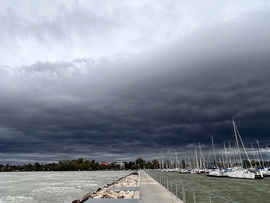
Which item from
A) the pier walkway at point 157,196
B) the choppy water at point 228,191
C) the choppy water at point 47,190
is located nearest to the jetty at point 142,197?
the pier walkway at point 157,196

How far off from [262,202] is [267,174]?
43873 mm

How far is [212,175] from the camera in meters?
70.6

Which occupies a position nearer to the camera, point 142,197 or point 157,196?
point 142,197

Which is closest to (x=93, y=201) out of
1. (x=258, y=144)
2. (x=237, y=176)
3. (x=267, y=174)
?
(x=237, y=176)

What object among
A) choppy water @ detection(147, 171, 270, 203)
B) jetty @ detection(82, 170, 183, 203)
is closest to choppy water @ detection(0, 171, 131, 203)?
jetty @ detection(82, 170, 183, 203)

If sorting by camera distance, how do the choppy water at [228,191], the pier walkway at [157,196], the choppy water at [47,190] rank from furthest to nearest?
the choppy water at [47,190], the choppy water at [228,191], the pier walkway at [157,196]

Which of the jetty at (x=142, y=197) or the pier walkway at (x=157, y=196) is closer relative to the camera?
the jetty at (x=142, y=197)

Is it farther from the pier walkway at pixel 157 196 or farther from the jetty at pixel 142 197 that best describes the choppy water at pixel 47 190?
the pier walkway at pixel 157 196

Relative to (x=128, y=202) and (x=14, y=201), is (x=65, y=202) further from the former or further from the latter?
(x=128, y=202)

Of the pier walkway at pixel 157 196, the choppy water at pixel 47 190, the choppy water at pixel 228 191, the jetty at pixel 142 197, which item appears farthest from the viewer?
the choppy water at pixel 47 190

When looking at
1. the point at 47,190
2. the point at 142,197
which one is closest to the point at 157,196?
the point at 142,197

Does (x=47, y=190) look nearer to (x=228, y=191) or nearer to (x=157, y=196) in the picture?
(x=228, y=191)

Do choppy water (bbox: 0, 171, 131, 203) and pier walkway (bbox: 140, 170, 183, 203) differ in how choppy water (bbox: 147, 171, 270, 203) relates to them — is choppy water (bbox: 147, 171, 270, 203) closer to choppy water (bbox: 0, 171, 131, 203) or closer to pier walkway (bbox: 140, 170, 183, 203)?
pier walkway (bbox: 140, 170, 183, 203)

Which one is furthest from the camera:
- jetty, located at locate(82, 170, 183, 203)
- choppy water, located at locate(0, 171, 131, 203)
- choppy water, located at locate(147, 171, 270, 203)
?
choppy water, located at locate(0, 171, 131, 203)
